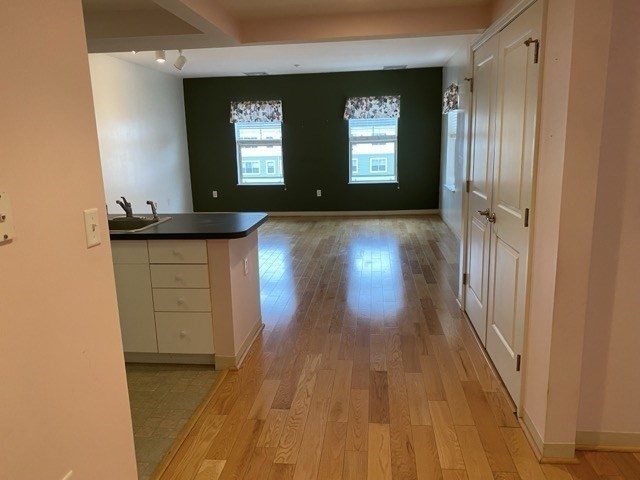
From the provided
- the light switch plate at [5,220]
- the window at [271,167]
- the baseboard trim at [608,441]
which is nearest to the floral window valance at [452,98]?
the window at [271,167]

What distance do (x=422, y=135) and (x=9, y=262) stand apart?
7.92 metres

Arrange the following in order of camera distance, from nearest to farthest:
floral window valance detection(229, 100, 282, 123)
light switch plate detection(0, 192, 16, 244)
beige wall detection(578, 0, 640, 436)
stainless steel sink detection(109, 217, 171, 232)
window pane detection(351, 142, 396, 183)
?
light switch plate detection(0, 192, 16, 244) < beige wall detection(578, 0, 640, 436) < stainless steel sink detection(109, 217, 171, 232) < floral window valance detection(229, 100, 282, 123) < window pane detection(351, 142, 396, 183)

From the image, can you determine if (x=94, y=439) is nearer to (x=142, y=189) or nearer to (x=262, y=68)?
(x=142, y=189)

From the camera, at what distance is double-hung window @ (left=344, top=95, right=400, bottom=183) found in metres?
8.12

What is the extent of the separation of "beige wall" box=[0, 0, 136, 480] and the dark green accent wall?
7.34 meters

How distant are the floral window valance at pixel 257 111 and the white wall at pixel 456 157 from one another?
2984mm

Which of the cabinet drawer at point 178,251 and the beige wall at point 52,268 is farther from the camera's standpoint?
the cabinet drawer at point 178,251

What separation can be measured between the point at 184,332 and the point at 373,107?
20.6 feet

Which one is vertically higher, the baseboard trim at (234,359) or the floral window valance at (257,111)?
the floral window valance at (257,111)

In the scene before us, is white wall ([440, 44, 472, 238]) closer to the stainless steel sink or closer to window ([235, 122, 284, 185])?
window ([235, 122, 284, 185])

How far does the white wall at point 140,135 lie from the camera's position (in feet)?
19.2

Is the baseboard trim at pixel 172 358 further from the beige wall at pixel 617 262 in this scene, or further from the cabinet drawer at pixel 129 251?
the beige wall at pixel 617 262

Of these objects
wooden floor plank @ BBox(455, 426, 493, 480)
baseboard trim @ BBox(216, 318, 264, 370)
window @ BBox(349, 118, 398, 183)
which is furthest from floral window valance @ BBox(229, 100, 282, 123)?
wooden floor plank @ BBox(455, 426, 493, 480)

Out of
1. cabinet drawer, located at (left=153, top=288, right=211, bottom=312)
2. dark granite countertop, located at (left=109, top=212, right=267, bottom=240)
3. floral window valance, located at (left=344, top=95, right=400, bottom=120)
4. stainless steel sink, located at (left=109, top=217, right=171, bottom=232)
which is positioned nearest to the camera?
dark granite countertop, located at (left=109, top=212, right=267, bottom=240)
